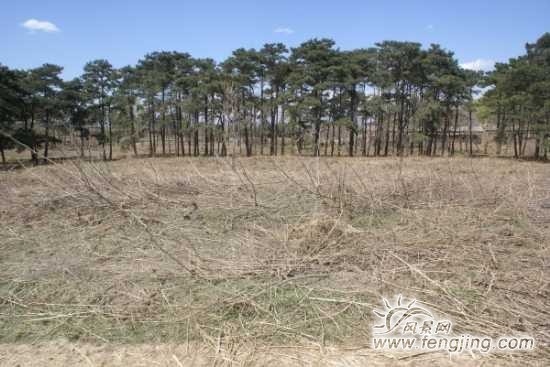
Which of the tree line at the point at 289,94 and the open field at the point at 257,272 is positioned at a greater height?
the tree line at the point at 289,94

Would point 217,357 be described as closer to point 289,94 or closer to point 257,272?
point 257,272

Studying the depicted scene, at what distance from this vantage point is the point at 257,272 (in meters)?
3.19

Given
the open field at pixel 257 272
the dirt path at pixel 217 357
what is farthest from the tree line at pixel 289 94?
the dirt path at pixel 217 357

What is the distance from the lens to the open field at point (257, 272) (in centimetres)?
238

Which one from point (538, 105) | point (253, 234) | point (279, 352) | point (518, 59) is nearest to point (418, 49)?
point (518, 59)

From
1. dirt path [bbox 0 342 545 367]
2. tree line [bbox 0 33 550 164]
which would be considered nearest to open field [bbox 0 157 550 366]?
dirt path [bbox 0 342 545 367]

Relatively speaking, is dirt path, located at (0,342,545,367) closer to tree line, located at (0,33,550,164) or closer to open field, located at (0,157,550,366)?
open field, located at (0,157,550,366)

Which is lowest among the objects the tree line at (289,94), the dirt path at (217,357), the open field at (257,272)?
the dirt path at (217,357)

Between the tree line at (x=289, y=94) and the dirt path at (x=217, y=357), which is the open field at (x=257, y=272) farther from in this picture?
the tree line at (x=289, y=94)

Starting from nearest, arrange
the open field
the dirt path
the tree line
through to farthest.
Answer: the dirt path → the open field → the tree line

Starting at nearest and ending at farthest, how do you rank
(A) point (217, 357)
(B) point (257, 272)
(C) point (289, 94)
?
(A) point (217, 357) < (B) point (257, 272) < (C) point (289, 94)

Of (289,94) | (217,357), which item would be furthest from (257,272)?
(289,94)

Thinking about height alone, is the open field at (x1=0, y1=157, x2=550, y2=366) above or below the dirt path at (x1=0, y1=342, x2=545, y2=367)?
above

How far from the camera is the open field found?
2.38 m
